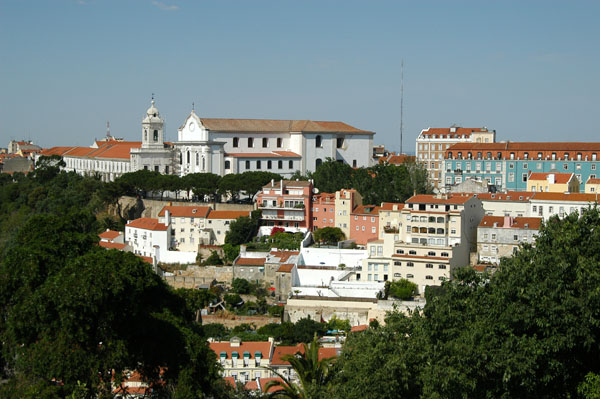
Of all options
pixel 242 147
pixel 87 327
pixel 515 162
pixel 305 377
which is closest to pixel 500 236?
pixel 515 162

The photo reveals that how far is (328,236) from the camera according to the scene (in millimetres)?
38188

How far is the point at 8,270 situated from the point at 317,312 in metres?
16.8

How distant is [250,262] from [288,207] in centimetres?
520

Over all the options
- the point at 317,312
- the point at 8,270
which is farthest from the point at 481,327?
the point at 317,312

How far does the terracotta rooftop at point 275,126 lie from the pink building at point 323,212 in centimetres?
1423

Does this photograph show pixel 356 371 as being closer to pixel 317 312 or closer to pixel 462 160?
pixel 317 312

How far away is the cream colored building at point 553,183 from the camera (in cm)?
4278

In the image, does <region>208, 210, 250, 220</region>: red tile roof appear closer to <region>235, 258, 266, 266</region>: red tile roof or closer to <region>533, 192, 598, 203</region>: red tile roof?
<region>235, 258, 266, 266</region>: red tile roof

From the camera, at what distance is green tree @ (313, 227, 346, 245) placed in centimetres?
3819

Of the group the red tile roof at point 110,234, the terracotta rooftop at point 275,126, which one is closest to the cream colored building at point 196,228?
the red tile roof at point 110,234

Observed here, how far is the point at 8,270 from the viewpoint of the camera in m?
16.7

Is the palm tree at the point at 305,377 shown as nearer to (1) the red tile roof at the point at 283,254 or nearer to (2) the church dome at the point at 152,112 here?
(1) the red tile roof at the point at 283,254

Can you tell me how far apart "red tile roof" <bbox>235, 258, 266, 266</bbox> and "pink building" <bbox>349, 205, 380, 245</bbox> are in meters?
4.90

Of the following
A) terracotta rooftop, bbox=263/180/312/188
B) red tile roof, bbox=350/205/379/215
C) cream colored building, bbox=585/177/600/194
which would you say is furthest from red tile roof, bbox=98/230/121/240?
cream colored building, bbox=585/177/600/194
